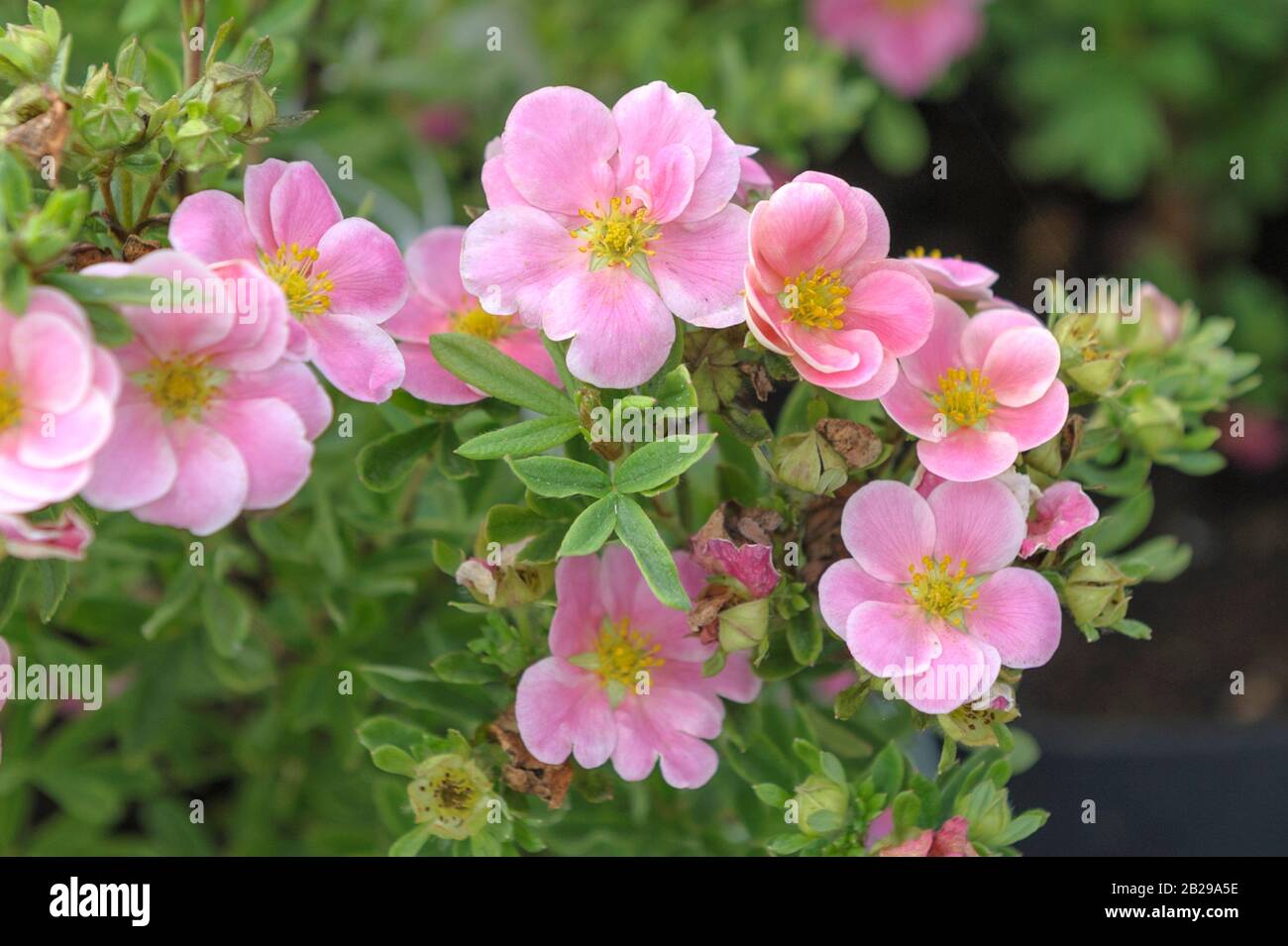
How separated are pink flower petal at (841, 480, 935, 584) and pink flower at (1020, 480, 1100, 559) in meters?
0.06

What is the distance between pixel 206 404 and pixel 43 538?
128mm

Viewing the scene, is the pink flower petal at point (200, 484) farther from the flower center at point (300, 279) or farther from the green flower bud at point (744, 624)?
the green flower bud at point (744, 624)

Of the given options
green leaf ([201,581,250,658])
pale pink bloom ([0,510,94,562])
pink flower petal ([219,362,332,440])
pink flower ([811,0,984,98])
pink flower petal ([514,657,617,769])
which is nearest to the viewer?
pale pink bloom ([0,510,94,562])

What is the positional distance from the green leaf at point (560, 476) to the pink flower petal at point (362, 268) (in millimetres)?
149

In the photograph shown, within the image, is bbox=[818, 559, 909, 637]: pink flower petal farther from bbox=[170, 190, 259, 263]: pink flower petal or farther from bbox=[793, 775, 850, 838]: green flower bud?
bbox=[170, 190, 259, 263]: pink flower petal

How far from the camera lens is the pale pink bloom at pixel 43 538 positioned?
625 mm

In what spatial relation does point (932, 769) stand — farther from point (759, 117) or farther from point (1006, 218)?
point (1006, 218)

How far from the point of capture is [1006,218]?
90.7 inches

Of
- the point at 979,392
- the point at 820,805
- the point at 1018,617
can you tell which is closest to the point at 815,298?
the point at 979,392

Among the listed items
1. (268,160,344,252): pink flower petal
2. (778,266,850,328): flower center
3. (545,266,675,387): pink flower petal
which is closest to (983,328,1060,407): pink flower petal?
(778,266,850,328): flower center

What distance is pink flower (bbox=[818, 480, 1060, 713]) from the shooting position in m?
0.79

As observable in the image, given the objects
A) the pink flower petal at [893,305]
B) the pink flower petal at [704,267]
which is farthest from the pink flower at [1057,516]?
the pink flower petal at [704,267]

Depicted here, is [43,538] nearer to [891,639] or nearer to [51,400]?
[51,400]
